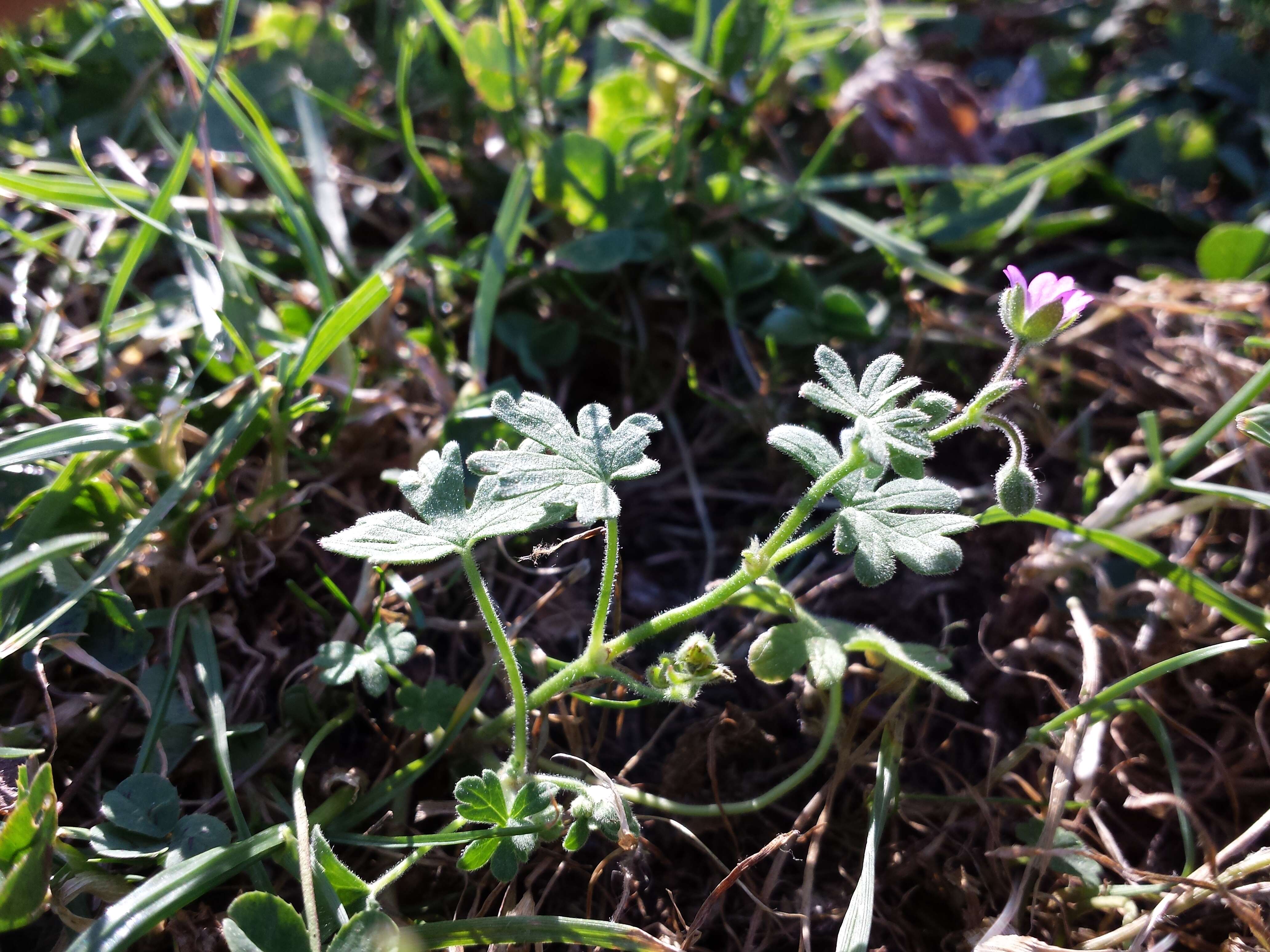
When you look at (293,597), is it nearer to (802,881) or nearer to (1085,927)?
(802,881)

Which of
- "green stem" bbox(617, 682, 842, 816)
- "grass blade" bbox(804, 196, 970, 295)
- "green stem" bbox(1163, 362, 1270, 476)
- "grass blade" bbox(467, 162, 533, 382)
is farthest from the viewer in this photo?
"grass blade" bbox(804, 196, 970, 295)

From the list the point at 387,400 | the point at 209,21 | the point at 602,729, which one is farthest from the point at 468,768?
the point at 209,21

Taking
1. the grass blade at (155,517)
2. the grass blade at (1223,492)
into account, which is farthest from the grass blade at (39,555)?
the grass blade at (1223,492)

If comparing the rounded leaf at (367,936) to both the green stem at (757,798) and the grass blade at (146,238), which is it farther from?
the grass blade at (146,238)

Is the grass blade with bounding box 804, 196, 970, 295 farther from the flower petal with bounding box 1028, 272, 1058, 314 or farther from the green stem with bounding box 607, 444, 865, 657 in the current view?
the green stem with bounding box 607, 444, 865, 657

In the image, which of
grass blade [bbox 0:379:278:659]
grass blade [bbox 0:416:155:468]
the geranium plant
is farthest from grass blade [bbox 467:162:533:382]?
grass blade [bbox 0:416:155:468]

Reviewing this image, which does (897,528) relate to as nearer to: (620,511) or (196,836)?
(620,511)
